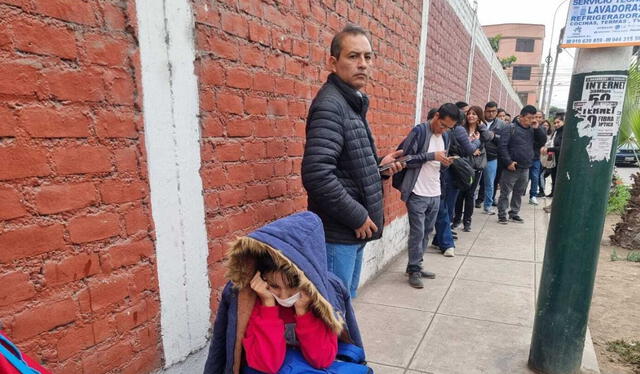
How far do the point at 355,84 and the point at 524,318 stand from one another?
2.64 m

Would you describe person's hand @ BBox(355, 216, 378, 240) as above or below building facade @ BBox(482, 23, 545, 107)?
below

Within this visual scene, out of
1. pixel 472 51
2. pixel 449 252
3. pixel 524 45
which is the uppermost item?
pixel 524 45

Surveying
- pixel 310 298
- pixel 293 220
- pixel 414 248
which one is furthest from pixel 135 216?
pixel 414 248

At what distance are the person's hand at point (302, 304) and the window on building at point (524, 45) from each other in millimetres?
58447

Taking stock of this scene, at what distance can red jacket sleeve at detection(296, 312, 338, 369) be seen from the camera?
5.21 ft

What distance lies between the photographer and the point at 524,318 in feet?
11.5

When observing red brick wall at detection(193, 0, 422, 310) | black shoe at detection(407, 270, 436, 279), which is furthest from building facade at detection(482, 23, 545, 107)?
red brick wall at detection(193, 0, 422, 310)

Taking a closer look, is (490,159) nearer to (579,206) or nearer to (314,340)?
(579,206)

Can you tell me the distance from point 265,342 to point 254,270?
0.93 feet

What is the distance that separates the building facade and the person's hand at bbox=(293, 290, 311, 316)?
2211 inches

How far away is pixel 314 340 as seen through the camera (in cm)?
159

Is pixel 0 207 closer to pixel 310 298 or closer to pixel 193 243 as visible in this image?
pixel 193 243

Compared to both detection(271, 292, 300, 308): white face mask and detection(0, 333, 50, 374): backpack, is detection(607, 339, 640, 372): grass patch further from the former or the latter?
detection(0, 333, 50, 374): backpack

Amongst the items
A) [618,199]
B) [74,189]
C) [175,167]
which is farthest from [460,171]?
[618,199]
